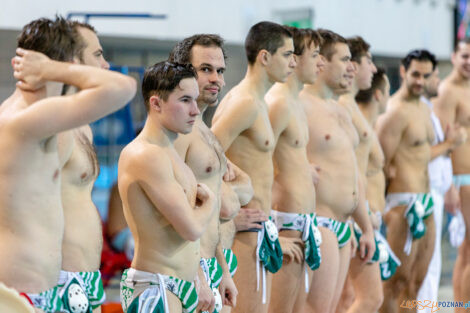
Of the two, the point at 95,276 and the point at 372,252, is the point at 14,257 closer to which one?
the point at 95,276

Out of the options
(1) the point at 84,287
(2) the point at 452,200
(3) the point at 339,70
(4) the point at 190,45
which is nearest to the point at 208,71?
(4) the point at 190,45

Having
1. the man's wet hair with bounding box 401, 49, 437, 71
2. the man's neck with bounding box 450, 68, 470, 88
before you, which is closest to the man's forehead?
the man's wet hair with bounding box 401, 49, 437, 71

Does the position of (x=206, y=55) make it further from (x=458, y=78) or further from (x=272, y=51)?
(x=458, y=78)

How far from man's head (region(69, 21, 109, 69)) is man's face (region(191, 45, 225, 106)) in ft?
1.61

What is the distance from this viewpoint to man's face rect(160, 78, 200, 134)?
3602mm

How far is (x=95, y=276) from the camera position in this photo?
12.3ft

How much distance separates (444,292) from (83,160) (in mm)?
5440

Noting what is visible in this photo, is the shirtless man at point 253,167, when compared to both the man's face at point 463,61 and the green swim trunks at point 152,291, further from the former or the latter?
the man's face at point 463,61

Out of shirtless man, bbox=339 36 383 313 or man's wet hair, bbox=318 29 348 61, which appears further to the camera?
shirtless man, bbox=339 36 383 313

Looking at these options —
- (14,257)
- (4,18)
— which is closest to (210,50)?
(14,257)

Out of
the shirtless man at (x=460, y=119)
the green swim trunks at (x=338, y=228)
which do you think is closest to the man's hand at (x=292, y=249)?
the green swim trunks at (x=338, y=228)

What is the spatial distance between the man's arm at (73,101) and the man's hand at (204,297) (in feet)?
3.70

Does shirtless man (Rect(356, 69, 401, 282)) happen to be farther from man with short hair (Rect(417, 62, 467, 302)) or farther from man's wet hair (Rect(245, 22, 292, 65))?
man's wet hair (Rect(245, 22, 292, 65))

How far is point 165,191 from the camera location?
3451 millimetres
